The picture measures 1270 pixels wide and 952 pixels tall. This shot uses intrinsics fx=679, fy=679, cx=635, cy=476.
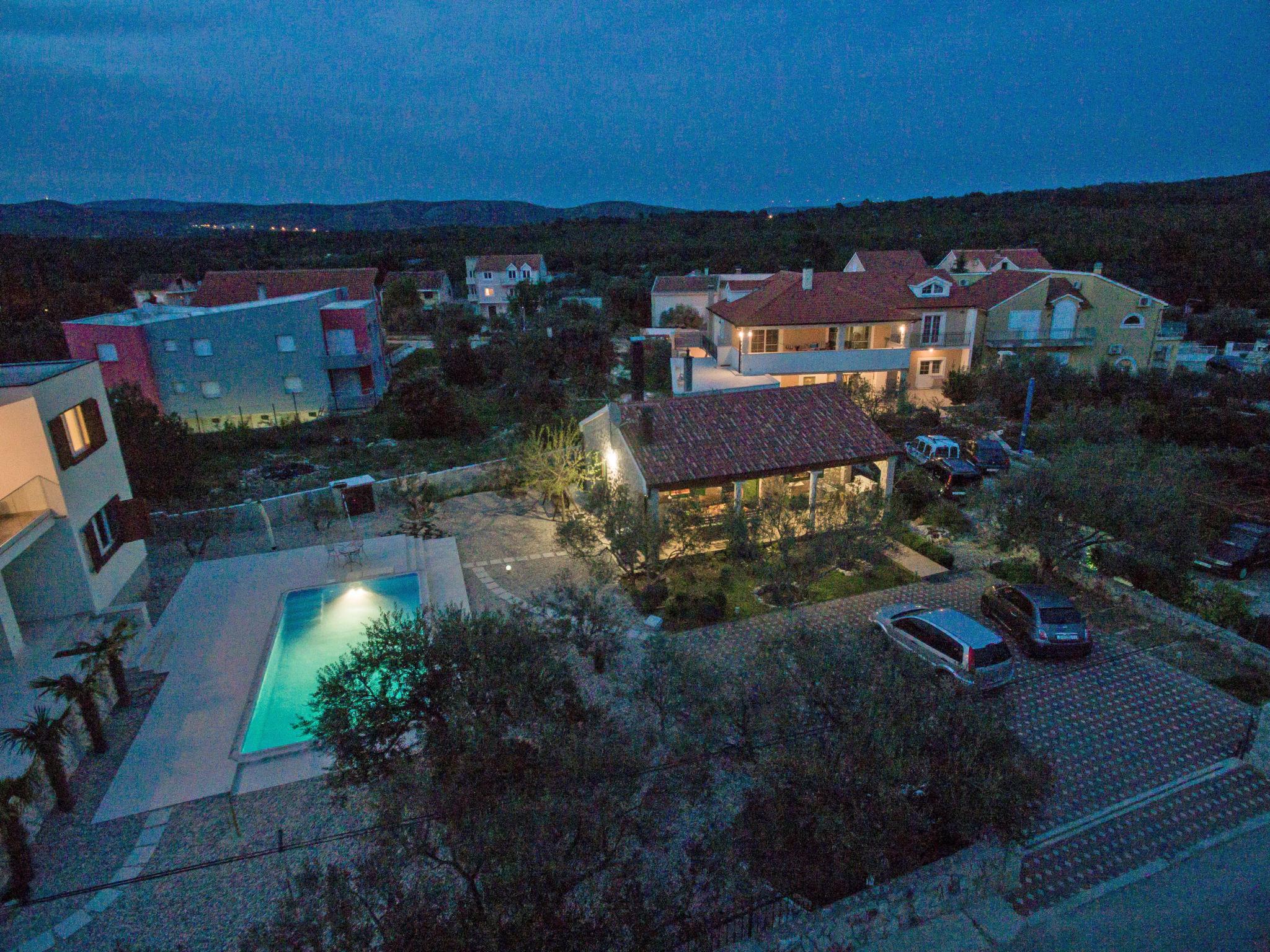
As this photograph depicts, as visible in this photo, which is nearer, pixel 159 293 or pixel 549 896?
pixel 549 896

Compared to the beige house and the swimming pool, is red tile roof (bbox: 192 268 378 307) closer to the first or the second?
the beige house

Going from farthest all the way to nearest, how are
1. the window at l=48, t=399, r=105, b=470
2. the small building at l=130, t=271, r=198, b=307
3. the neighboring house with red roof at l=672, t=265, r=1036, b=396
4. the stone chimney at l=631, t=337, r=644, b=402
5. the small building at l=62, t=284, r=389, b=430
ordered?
the small building at l=130, t=271, r=198, b=307
the neighboring house with red roof at l=672, t=265, r=1036, b=396
the small building at l=62, t=284, r=389, b=430
the stone chimney at l=631, t=337, r=644, b=402
the window at l=48, t=399, r=105, b=470

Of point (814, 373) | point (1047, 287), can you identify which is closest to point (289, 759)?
point (814, 373)

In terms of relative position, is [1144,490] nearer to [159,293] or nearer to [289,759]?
[289,759]

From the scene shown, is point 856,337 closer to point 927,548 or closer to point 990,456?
point 990,456

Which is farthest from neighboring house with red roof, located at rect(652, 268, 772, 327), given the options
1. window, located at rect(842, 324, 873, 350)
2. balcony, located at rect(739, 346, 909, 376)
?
balcony, located at rect(739, 346, 909, 376)

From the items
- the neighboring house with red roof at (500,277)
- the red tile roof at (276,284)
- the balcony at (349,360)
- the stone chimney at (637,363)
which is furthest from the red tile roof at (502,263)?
the stone chimney at (637,363)

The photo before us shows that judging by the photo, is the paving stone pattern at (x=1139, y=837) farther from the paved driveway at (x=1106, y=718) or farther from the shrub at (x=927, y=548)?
the shrub at (x=927, y=548)
